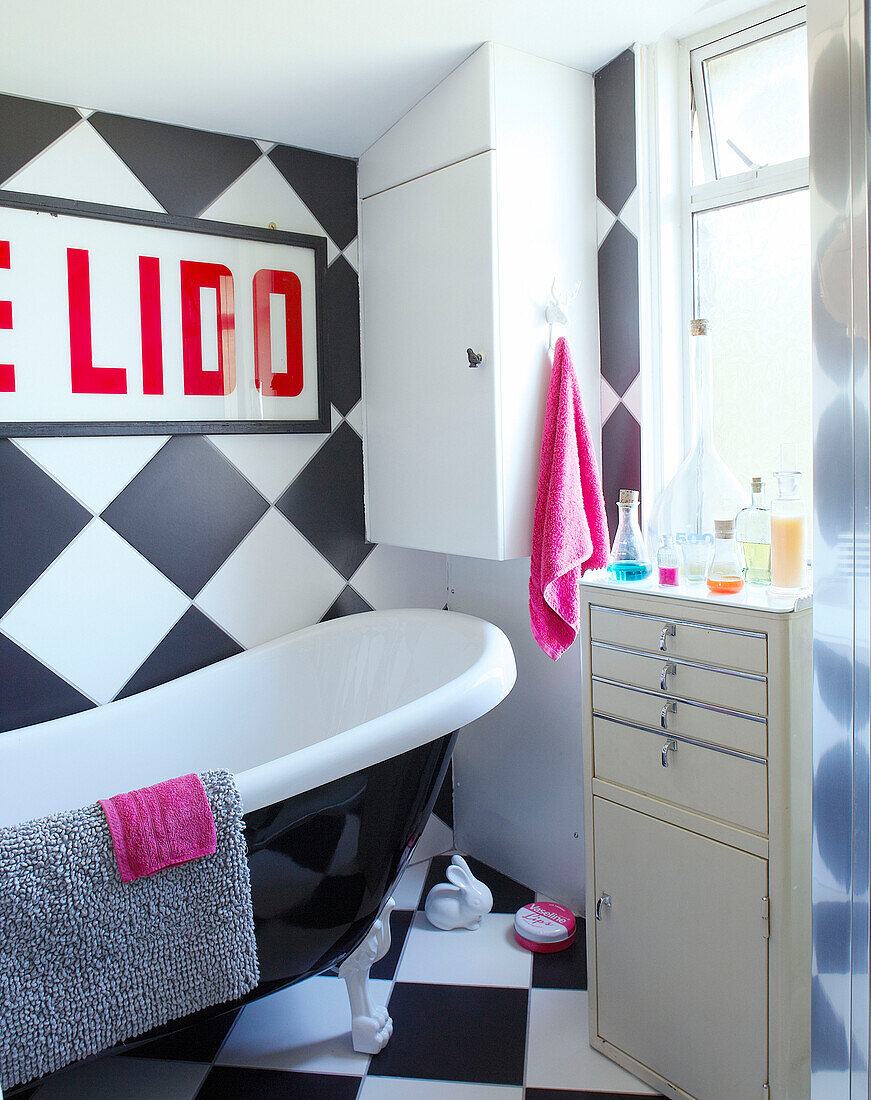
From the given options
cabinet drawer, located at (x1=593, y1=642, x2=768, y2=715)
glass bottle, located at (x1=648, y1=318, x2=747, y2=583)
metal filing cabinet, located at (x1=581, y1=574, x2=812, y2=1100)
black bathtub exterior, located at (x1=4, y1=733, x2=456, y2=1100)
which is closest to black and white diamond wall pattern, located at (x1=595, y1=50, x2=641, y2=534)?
glass bottle, located at (x1=648, y1=318, x2=747, y2=583)

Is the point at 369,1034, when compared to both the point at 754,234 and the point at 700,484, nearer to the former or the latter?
the point at 700,484

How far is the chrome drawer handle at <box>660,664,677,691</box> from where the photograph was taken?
157 cm

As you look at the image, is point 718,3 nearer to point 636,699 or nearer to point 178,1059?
point 636,699

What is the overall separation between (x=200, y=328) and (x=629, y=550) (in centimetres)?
118

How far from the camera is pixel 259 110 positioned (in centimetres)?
208

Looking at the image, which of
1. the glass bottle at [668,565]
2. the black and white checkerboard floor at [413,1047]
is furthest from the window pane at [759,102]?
the black and white checkerboard floor at [413,1047]

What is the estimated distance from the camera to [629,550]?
1.77 metres

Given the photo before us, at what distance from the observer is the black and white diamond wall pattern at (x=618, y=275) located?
2021 mm

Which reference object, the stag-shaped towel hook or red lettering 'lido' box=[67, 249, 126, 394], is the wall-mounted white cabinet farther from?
red lettering 'lido' box=[67, 249, 126, 394]

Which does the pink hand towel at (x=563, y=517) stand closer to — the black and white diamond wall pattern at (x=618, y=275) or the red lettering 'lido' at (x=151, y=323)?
the black and white diamond wall pattern at (x=618, y=275)

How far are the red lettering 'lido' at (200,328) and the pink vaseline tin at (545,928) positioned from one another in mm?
1510

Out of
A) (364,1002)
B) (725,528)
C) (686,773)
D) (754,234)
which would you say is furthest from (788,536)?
(364,1002)

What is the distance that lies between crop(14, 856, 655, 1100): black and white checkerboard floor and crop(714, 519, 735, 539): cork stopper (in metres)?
1.06

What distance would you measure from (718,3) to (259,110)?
1038 mm
